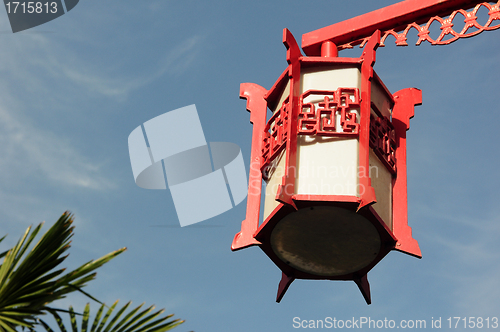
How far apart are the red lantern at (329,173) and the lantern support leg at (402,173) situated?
14 millimetres

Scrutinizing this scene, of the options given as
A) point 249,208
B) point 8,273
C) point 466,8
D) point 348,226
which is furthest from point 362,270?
point 8,273

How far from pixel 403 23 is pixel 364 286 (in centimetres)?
398

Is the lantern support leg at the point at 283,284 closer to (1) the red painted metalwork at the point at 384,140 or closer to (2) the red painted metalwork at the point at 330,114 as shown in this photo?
(1) the red painted metalwork at the point at 384,140

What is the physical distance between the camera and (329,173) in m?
9.30

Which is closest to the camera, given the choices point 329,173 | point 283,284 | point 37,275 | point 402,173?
point 37,275

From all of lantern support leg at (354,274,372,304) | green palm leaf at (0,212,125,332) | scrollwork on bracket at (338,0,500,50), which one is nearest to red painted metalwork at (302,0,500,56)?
scrollwork on bracket at (338,0,500,50)

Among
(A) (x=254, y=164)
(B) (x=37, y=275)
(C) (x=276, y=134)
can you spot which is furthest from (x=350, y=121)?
(B) (x=37, y=275)

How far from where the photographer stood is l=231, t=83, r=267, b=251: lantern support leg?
33.4ft

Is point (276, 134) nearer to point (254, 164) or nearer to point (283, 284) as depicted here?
point (254, 164)

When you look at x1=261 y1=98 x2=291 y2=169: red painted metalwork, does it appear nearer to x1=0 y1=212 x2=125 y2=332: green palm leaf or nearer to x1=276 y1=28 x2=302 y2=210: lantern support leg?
x1=276 y1=28 x2=302 y2=210: lantern support leg

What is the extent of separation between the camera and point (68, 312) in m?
5.90

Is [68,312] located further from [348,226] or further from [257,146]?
[257,146]

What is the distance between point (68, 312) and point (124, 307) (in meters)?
0.45

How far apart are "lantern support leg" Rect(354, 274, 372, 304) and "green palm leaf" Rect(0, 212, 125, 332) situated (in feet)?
17.1
